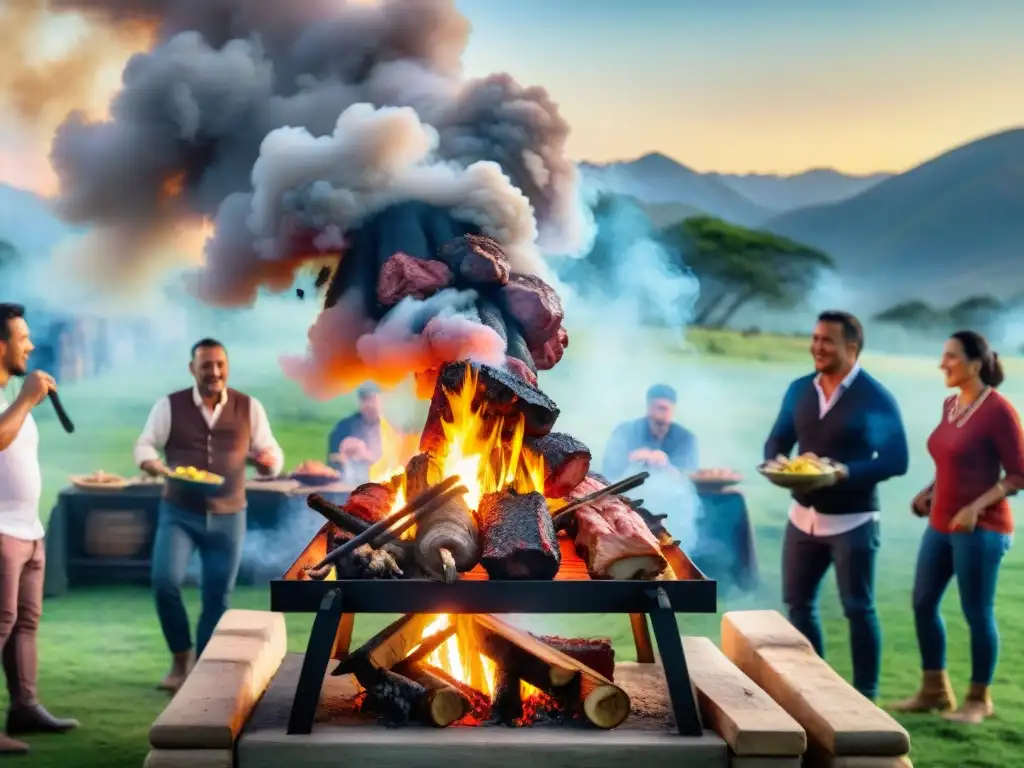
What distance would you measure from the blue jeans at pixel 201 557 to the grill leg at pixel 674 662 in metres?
2.59

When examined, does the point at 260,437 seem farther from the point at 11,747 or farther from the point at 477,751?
the point at 477,751

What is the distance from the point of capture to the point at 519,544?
3184 mm

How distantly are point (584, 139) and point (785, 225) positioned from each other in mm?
2617

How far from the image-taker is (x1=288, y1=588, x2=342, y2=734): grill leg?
3.08 metres

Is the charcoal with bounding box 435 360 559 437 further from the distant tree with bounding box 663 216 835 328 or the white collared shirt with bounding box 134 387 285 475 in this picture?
the distant tree with bounding box 663 216 835 328

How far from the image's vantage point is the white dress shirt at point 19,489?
431 centimetres

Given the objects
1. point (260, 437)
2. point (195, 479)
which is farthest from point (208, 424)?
point (195, 479)

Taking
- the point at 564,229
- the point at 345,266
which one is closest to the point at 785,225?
the point at 564,229

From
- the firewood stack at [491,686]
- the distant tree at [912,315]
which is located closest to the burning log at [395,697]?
the firewood stack at [491,686]

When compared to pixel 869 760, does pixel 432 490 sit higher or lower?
higher

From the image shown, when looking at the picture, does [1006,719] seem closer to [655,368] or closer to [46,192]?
[655,368]

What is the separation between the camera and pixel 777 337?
11.1 m

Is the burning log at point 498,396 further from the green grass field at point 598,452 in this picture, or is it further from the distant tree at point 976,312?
the distant tree at point 976,312

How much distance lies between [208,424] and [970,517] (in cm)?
325
